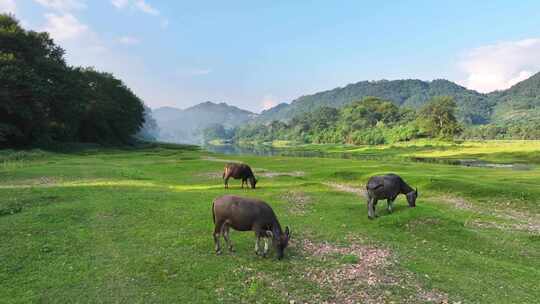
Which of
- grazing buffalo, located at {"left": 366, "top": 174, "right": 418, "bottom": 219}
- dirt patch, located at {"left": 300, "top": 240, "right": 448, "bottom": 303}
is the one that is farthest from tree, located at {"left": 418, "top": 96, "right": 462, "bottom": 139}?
dirt patch, located at {"left": 300, "top": 240, "right": 448, "bottom": 303}

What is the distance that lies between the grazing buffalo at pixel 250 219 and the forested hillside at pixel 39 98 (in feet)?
182

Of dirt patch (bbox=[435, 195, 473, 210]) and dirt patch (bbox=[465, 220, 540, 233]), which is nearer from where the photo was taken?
dirt patch (bbox=[465, 220, 540, 233])

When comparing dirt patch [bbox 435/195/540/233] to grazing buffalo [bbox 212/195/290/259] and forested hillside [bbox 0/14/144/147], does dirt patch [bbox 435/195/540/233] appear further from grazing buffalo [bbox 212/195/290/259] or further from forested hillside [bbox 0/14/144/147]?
forested hillside [bbox 0/14/144/147]

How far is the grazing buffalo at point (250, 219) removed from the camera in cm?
1313

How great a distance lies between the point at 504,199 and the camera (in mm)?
27844

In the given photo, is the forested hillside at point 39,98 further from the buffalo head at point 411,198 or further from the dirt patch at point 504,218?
the dirt patch at point 504,218

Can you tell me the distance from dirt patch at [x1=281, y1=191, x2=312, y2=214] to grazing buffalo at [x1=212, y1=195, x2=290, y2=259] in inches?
342

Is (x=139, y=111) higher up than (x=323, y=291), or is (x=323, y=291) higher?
(x=139, y=111)

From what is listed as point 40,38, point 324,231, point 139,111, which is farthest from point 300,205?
point 139,111

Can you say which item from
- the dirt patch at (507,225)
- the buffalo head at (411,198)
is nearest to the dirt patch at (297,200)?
the buffalo head at (411,198)

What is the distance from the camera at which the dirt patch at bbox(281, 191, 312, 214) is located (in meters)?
22.8

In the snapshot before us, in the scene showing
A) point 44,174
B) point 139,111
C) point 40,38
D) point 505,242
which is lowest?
point 505,242

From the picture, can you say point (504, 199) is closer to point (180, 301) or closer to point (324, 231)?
point (324, 231)

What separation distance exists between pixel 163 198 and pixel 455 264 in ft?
62.0
